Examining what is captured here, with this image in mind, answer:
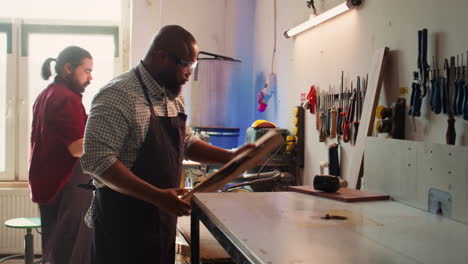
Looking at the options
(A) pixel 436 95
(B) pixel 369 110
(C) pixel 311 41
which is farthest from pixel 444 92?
(C) pixel 311 41

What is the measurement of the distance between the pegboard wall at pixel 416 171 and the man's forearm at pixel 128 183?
0.76 m

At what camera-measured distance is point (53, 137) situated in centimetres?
274

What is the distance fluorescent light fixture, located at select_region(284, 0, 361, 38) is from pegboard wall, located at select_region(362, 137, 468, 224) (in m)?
0.73

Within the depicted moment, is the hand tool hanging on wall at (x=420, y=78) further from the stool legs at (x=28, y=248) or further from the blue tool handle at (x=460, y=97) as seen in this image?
the stool legs at (x=28, y=248)

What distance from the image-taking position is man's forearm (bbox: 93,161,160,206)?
1.52m

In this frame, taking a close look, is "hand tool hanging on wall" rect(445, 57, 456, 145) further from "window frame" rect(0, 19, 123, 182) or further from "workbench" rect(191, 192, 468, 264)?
"window frame" rect(0, 19, 123, 182)

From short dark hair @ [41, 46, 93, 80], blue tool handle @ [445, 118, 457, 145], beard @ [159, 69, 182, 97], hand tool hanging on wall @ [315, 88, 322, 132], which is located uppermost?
short dark hair @ [41, 46, 93, 80]

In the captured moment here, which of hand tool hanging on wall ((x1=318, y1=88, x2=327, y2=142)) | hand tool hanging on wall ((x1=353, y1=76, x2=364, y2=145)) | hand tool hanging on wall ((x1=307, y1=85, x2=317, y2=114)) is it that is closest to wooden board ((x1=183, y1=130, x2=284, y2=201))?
hand tool hanging on wall ((x1=353, y1=76, x2=364, y2=145))

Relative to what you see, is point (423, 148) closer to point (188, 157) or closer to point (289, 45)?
point (188, 157)

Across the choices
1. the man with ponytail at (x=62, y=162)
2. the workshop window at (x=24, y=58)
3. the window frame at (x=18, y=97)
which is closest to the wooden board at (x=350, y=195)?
the man with ponytail at (x=62, y=162)

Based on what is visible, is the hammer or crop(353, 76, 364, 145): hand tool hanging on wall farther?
crop(353, 76, 364, 145): hand tool hanging on wall

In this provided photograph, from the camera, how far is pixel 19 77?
432 centimetres

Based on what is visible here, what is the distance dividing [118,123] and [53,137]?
4.27 ft

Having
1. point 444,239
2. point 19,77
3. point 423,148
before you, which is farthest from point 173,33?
point 19,77
